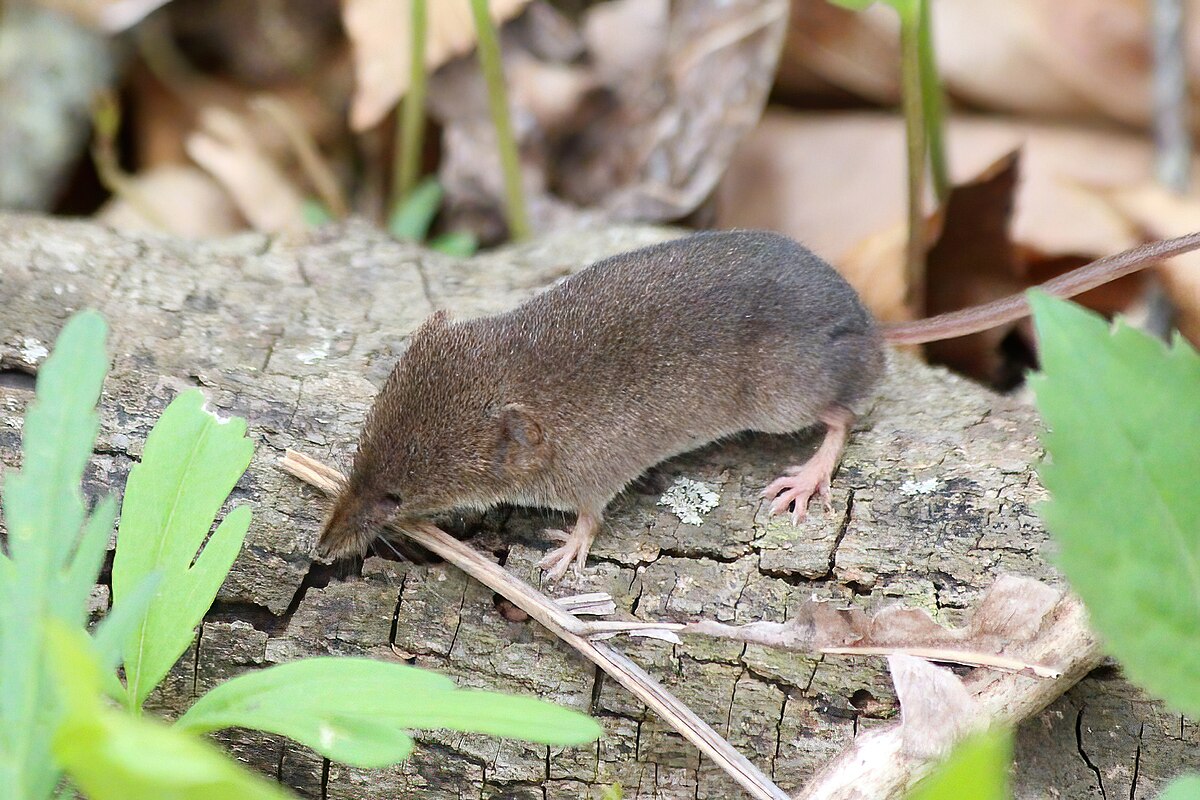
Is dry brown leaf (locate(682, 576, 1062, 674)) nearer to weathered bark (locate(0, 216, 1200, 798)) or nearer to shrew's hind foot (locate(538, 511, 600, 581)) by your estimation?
weathered bark (locate(0, 216, 1200, 798))

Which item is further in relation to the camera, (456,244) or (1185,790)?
(456,244)

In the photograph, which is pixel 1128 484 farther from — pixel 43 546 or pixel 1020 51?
pixel 1020 51

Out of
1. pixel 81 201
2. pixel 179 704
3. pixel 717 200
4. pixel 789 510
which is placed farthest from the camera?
pixel 81 201

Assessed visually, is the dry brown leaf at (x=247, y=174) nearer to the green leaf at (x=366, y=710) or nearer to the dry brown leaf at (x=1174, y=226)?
the green leaf at (x=366, y=710)

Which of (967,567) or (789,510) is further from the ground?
(789,510)

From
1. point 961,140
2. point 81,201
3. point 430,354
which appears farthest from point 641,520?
point 81,201

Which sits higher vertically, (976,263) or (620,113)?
(620,113)

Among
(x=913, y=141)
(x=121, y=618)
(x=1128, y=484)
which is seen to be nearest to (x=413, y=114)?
(x=913, y=141)

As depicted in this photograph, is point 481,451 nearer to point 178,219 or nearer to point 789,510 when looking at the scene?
point 789,510
